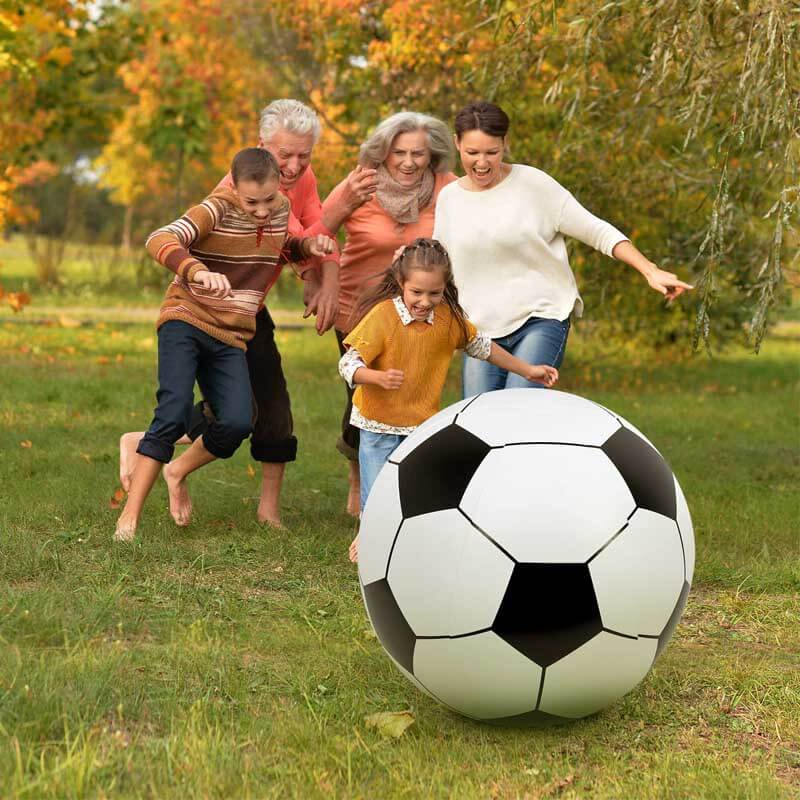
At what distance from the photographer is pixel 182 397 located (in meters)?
6.10

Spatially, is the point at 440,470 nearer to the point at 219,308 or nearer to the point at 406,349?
the point at 406,349

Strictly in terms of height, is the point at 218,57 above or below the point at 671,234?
above

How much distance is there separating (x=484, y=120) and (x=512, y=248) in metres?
0.62

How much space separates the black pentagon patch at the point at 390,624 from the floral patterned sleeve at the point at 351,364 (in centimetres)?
131

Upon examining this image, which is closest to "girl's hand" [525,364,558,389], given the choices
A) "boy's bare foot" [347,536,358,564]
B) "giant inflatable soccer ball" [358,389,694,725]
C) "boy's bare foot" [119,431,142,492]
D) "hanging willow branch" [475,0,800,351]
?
"hanging willow branch" [475,0,800,351]

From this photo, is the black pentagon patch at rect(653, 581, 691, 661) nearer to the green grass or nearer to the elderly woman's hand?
the green grass

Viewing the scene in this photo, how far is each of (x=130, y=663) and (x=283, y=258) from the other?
2652 mm

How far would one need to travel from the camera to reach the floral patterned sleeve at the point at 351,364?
5.34 m

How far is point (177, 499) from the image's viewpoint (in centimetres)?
674

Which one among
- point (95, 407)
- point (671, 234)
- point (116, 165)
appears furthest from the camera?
point (116, 165)

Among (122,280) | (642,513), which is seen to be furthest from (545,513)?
(122,280)

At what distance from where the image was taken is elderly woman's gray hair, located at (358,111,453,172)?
6340mm

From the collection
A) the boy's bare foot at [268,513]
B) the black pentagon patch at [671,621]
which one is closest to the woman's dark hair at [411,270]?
the boy's bare foot at [268,513]

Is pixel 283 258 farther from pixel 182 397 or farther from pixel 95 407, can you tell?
pixel 95 407
